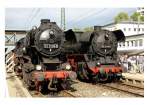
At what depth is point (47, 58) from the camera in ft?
25.5

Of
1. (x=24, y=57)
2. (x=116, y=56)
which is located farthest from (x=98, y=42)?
(x=24, y=57)

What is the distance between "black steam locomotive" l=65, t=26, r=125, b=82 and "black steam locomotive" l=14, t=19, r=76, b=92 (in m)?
1.11

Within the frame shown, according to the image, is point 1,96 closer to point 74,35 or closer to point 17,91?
point 17,91

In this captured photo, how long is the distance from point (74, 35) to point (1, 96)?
287 cm

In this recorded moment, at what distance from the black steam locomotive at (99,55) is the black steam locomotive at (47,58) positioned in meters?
1.11

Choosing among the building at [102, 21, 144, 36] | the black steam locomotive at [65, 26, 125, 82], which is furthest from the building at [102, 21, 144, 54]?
the black steam locomotive at [65, 26, 125, 82]

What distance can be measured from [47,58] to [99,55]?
1686 millimetres

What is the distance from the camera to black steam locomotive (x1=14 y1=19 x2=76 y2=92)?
7496 millimetres

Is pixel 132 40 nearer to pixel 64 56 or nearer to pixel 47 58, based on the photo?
pixel 64 56

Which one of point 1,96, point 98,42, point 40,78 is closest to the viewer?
point 1,96

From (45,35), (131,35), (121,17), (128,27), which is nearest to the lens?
(121,17)

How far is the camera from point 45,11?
7.38 metres

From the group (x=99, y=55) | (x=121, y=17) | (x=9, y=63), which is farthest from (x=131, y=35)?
(x=9, y=63)

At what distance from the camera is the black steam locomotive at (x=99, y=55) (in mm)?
8766
